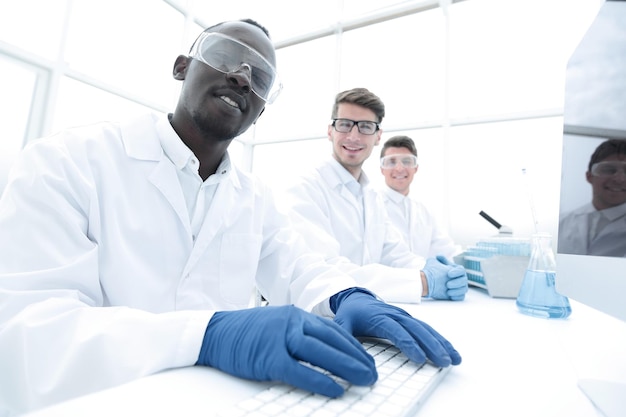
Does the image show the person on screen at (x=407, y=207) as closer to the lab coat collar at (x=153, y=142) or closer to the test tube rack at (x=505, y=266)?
the test tube rack at (x=505, y=266)

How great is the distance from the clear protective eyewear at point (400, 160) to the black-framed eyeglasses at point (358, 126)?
0.71 metres

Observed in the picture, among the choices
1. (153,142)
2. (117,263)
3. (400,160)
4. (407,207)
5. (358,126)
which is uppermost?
(358,126)

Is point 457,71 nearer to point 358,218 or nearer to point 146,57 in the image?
point 358,218

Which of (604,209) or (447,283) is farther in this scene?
(447,283)

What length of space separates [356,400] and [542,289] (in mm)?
888

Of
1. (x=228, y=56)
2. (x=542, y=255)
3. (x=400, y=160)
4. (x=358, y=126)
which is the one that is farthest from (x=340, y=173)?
(x=542, y=255)

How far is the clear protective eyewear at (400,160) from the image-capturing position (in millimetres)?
2611

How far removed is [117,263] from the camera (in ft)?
2.74

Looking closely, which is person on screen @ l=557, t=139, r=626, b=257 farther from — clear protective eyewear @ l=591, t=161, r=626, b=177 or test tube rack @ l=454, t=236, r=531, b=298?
test tube rack @ l=454, t=236, r=531, b=298

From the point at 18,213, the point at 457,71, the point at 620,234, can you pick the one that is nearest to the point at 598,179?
the point at 620,234

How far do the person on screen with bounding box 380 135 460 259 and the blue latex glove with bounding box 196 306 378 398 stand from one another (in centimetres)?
223

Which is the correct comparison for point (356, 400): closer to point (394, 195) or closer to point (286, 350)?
point (286, 350)

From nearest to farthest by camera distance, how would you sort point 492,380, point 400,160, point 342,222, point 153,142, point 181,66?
point 492,380
point 153,142
point 181,66
point 342,222
point 400,160

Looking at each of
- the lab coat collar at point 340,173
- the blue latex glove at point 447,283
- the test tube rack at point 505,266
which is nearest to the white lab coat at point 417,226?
the lab coat collar at point 340,173
